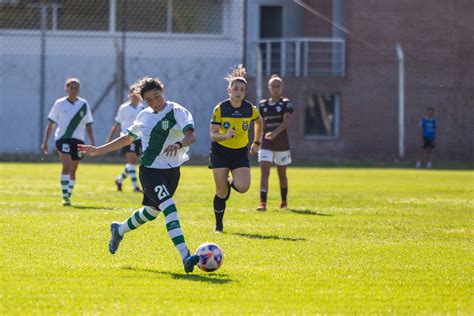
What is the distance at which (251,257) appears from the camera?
34.5 ft

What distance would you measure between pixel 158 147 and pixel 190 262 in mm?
1358

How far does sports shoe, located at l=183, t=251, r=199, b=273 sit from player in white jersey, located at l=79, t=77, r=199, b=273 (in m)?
0.43

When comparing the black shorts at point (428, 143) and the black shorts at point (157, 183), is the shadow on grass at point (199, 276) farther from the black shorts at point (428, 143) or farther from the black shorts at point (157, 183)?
the black shorts at point (428, 143)

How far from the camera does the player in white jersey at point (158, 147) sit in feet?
31.9

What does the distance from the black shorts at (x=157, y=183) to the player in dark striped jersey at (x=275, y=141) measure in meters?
6.48

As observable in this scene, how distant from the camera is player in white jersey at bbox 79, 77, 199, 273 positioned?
31.9 feet

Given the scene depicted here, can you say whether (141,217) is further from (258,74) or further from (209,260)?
(258,74)

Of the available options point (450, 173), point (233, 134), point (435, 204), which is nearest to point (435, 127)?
point (450, 173)

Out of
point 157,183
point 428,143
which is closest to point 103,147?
point 157,183

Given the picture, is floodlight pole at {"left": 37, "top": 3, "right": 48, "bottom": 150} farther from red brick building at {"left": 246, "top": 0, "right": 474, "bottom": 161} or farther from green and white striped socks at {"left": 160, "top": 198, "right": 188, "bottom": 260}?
green and white striped socks at {"left": 160, "top": 198, "right": 188, "bottom": 260}

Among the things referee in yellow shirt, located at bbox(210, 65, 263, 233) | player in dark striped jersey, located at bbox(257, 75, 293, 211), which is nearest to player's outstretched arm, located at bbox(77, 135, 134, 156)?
referee in yellow shirt, located at bbox(210, 65, 263, 233)

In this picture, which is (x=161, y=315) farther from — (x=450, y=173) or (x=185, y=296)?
(x=450, y=173)

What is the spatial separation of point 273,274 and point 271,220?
5372 mm

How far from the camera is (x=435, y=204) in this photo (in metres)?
18.1
